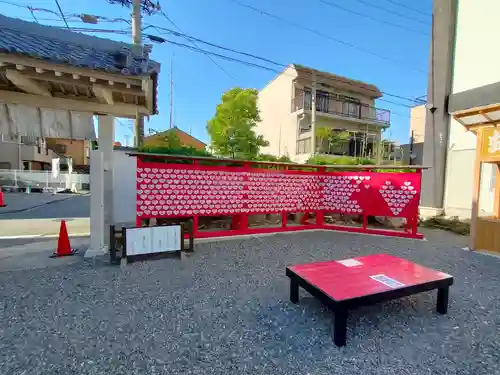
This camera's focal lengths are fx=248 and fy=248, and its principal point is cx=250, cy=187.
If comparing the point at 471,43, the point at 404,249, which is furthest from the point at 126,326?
the point at 471,43

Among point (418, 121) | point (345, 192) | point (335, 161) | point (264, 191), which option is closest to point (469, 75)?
point (335, 161)

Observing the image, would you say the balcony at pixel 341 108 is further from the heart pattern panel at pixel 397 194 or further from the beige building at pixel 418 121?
the heart pattern panel at pixel 397 194

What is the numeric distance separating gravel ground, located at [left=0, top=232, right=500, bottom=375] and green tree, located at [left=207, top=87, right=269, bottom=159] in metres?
8.85

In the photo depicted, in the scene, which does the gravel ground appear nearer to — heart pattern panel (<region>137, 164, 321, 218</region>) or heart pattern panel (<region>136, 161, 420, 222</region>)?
heart pattern panel (<region>137, 164, 321, 218</region>)

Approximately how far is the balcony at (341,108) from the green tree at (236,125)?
554 cm

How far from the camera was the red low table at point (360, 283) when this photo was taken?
2.13 m

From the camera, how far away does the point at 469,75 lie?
7.87 metres

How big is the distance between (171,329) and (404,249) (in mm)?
4840

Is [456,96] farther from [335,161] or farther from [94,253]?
[94,253]

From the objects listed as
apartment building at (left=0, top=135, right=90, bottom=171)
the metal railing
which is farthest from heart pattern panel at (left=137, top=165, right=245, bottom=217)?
the metal railing

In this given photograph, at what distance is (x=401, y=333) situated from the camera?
2334 mm

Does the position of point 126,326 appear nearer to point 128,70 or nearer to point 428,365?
point 428,365

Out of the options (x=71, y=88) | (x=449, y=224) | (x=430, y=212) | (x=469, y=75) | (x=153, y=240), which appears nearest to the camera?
(x=71, y=88)

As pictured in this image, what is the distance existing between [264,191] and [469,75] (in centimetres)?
782
